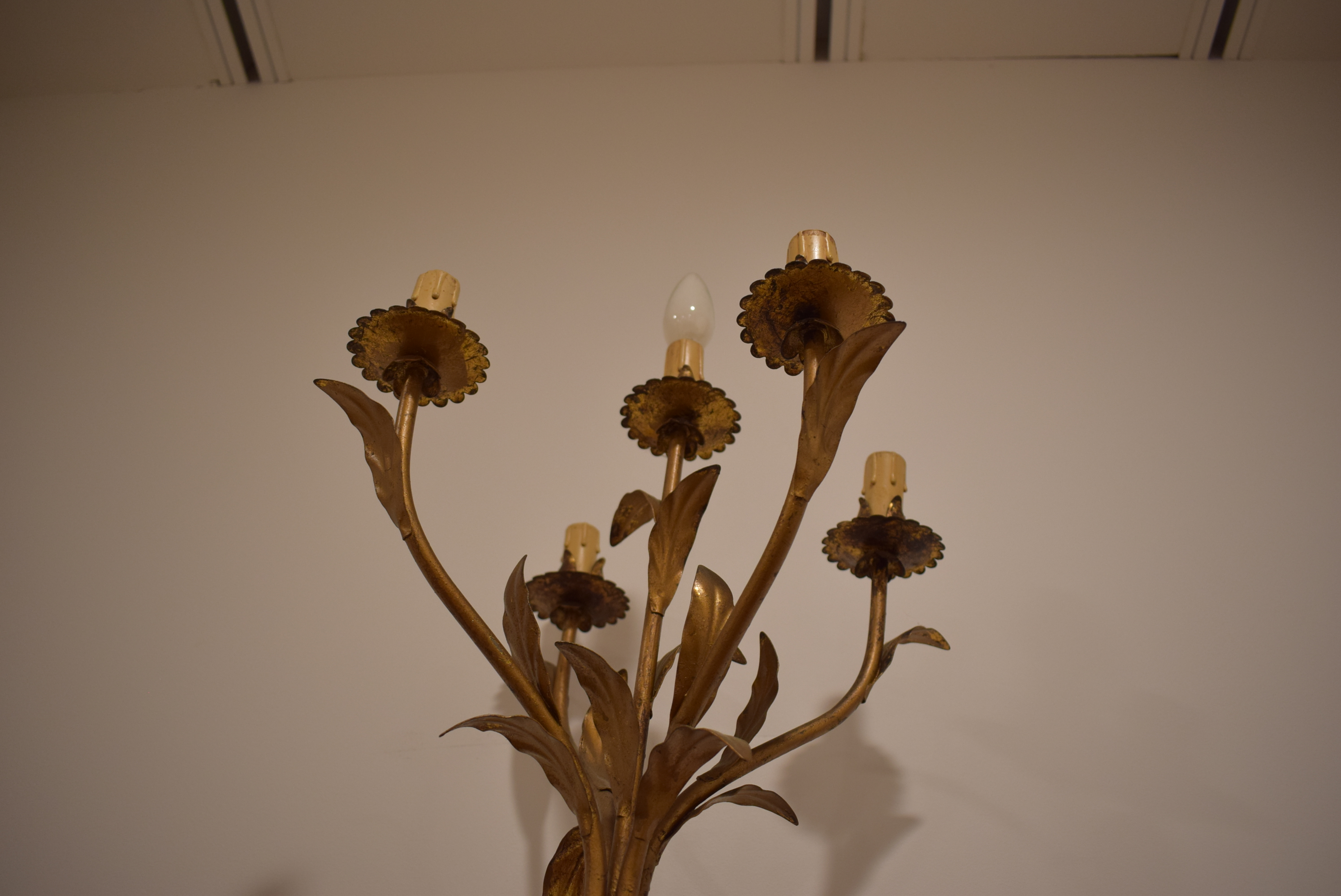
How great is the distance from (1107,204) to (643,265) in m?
0.64

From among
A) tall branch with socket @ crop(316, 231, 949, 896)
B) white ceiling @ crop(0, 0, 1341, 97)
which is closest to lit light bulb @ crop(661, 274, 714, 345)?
tall branch with socket @ crop(316, 231, 949, 896)

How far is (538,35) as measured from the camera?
1.39m

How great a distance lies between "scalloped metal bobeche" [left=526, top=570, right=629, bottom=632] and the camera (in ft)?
2.34

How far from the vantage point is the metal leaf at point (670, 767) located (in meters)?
0.52

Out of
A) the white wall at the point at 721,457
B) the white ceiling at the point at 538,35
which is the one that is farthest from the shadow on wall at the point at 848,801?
the white ceiling at the point at 538,35

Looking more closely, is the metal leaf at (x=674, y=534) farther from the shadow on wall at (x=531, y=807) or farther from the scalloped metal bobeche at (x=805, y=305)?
the shadow on wall at (x=531, y=807)

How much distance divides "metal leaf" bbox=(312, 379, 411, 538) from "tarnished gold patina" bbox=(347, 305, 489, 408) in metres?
0.04

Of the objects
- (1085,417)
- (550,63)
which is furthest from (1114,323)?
(550,63)

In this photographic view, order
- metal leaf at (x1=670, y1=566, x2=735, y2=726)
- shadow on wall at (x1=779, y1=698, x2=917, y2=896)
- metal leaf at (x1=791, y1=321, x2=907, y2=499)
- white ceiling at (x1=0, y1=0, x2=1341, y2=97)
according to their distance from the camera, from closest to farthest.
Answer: metal leaf at (x1=791, y1=321, x2=907, y2=499), metal leaf at (x1=670, y1=566, x2=735, y2=726), shadow on wall at (x1=779, y1=698, x2=917, y2=896), white ceiling at (x1=0, y1=0, x2=1341, y2=97)

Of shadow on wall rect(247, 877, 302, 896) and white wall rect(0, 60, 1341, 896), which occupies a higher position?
white wall rect(0, 60, 1341, 896)

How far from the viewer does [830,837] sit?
709mm

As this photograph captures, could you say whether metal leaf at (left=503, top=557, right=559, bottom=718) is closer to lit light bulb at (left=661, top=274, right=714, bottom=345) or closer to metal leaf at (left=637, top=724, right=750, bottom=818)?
metal leaf at (left=637, top=724, right=750, bottom=818)

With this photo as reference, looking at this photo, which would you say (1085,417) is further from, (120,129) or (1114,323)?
(120,129)

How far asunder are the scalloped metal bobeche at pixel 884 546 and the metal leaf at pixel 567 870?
0.28 meters
